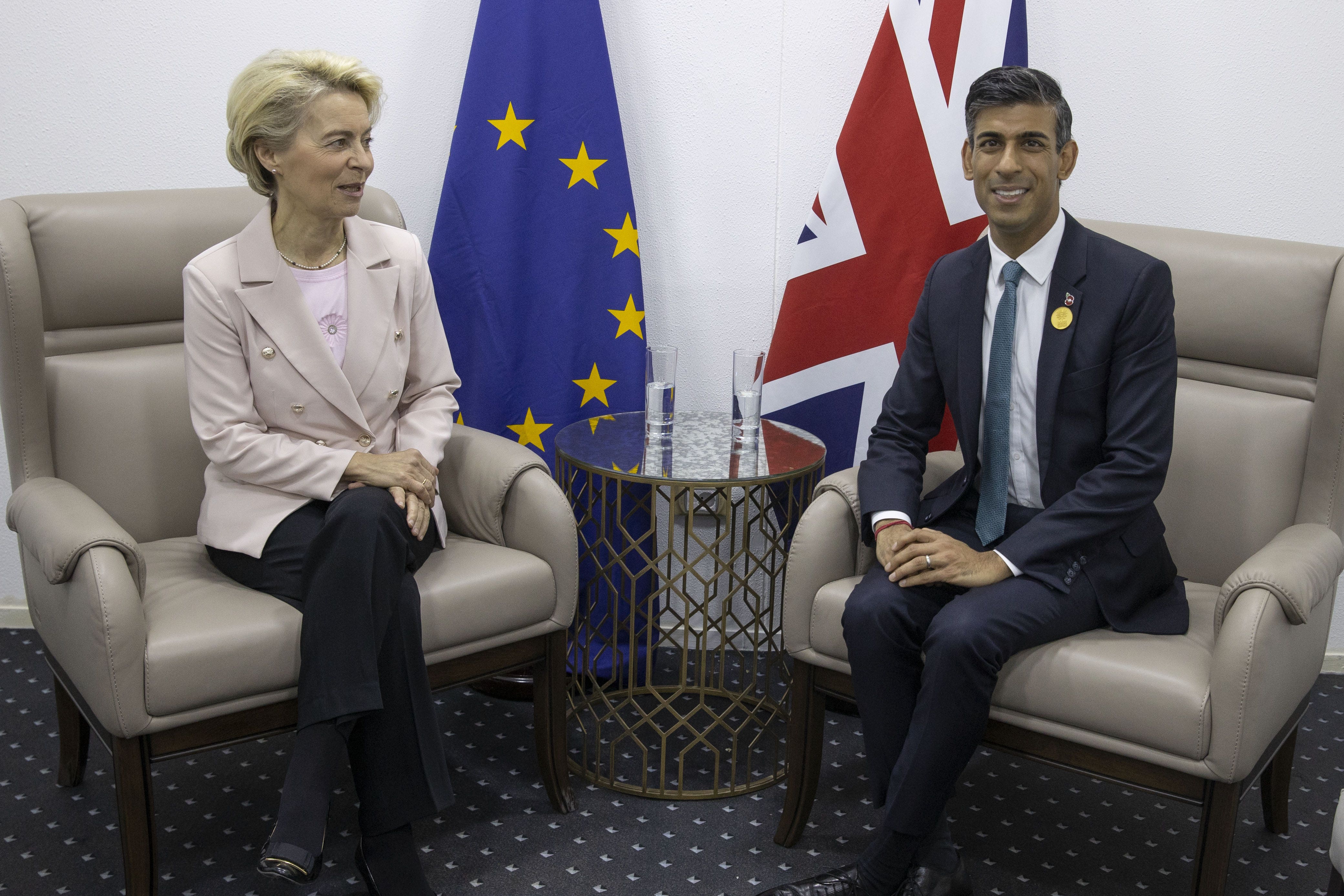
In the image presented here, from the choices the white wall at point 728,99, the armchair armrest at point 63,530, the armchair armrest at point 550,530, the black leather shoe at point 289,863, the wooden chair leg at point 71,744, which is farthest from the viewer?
the white wall at point 728,99

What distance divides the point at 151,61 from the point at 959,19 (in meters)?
1.85

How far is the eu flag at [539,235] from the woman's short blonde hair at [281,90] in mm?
540

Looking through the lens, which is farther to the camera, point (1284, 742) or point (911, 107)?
point (911, 107)

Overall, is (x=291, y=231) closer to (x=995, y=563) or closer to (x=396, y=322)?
(x=396, y=322)

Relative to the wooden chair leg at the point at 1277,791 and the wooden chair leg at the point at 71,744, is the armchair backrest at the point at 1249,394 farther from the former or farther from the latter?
the wooden chair leg at the point at 71,744

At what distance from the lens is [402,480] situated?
2.05m

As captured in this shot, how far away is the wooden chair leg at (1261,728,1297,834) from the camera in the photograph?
223 cm

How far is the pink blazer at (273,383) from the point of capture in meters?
2.04

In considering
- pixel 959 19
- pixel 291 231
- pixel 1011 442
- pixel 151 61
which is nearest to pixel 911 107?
pixel 959 19

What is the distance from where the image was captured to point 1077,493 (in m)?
1.96

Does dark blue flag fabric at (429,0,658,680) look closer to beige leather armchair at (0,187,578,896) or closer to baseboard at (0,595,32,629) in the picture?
beige leather armchair at (0,187,578,896)

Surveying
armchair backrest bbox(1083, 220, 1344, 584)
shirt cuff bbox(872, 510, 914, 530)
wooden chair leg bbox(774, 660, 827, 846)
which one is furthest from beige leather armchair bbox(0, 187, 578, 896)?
armchair backrest bbox(1083, 220, 1344, 584)

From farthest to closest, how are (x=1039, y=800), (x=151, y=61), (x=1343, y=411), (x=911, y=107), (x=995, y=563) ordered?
(x=151, y=61), (x=911, y=107), (x=1039, y=800), (x=1343, y=411), (x=995, y=563)

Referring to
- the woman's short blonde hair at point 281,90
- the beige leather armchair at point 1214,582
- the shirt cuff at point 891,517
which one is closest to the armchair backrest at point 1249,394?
the beige leather armchair at point 1214,582
